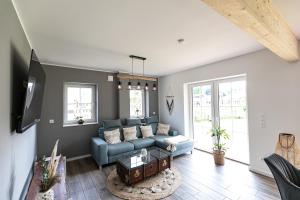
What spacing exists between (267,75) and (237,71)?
1.95 ft

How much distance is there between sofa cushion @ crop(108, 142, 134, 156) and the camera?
3443 millimetres

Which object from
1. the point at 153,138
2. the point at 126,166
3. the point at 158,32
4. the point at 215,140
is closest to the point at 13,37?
the point at 158,32

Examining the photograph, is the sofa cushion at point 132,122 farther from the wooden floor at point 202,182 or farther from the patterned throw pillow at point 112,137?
the wooden floor at point 202,182

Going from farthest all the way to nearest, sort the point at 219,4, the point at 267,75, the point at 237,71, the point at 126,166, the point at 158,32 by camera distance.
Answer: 1. the point at 237,71
2. the point at 267,75
3. the point at 126,166
4. the point at 158,32
5. the point at 219,4

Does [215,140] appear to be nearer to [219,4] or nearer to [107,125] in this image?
[107,125]

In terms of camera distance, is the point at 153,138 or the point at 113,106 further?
the point at 113,106

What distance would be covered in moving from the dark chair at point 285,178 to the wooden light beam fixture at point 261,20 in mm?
1425

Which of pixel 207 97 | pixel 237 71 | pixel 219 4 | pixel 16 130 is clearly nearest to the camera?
pixel 219 4

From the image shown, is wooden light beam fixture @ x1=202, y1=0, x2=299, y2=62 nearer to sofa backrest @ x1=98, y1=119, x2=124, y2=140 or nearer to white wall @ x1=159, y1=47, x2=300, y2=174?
white wall @ x1=159, y1=47, x2=300, y2=174

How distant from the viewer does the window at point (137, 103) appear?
→ 525cm

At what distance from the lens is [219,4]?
3.68 ft

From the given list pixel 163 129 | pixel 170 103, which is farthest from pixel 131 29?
pixel 170 103

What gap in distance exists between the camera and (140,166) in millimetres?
2688

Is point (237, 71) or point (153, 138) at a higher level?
point (237, 71)
